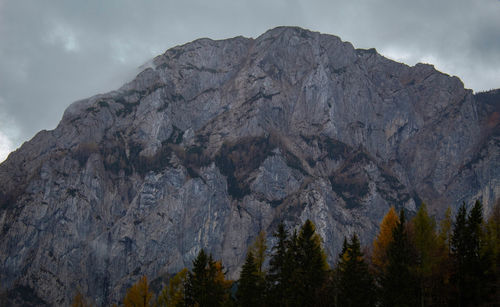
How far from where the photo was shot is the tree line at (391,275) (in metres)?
64.1

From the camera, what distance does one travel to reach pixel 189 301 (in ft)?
252

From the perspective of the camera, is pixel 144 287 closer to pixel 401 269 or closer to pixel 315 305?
pixel 315 305

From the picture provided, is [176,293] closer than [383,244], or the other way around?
[383,244]

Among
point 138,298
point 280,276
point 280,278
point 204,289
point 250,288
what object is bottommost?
point 204,289

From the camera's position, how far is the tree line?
6412 cm

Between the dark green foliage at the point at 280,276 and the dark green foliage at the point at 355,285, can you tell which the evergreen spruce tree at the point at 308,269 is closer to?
the dark green foliage at the point at 280,276

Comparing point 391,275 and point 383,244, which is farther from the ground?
point 383,244

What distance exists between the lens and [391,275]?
6544cm

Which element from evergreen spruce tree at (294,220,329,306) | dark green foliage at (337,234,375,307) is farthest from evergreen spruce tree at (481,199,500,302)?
evergreen spruce tree at (294,220,329,306)

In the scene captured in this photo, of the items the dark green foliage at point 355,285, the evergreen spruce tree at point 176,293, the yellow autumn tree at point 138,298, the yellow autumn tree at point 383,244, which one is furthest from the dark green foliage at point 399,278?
the yellow autumn tree at point 138,298

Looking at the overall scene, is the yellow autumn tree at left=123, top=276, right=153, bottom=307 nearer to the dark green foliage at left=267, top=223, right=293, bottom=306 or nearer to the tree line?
the tree line

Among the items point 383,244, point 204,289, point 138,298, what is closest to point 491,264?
point 383,244

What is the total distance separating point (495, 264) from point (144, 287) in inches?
2099

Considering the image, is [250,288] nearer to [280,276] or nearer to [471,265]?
[280,276]
